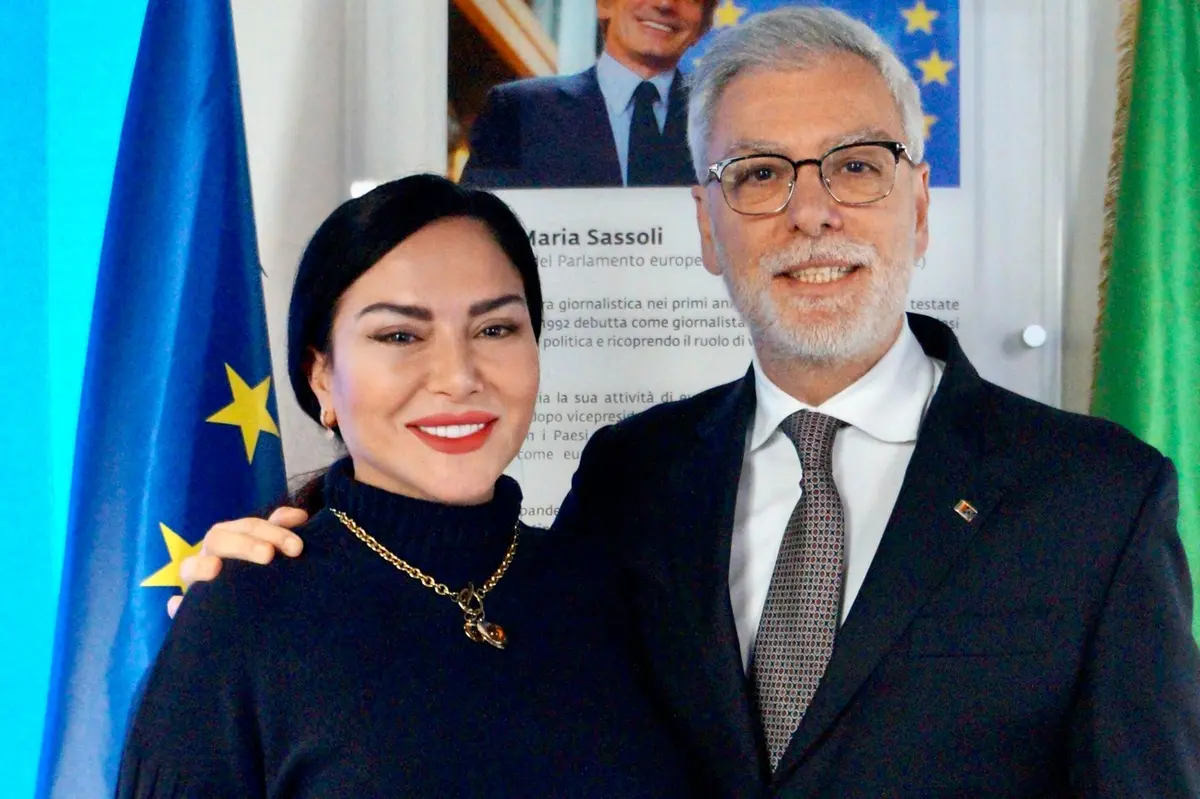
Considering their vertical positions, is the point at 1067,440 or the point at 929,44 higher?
the point at 929,44

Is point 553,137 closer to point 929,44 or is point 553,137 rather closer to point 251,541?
point 929,44

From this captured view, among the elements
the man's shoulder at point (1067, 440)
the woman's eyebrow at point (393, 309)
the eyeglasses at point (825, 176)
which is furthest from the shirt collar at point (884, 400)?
the woman's eyebrow at point (393, 309)

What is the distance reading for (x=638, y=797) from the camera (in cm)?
153

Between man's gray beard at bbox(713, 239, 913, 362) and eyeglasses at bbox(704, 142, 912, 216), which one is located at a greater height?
eyeglasses at bbox(704, 142, 912, 216)

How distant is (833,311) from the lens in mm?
1744

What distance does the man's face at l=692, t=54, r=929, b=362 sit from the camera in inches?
69.0

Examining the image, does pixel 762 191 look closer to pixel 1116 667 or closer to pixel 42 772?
pixel 1116 667

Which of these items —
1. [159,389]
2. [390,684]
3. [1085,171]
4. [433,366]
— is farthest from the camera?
[1085,171]

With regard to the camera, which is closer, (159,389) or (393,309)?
(393,309)

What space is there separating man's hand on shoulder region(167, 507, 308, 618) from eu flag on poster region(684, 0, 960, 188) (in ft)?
5.52

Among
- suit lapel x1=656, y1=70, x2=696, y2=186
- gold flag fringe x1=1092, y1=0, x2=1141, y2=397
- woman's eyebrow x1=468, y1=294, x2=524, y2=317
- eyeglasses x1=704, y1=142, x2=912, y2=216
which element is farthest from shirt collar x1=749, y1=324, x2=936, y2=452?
suit lapel x1=656, y1=70, x2=696, y2=186

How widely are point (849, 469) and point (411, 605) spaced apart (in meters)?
0.70

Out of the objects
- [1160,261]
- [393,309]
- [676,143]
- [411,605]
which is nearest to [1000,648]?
[411,605]

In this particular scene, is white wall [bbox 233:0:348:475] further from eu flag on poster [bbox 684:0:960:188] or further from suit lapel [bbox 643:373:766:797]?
suit lapel [bbox 643:373:766:797]
